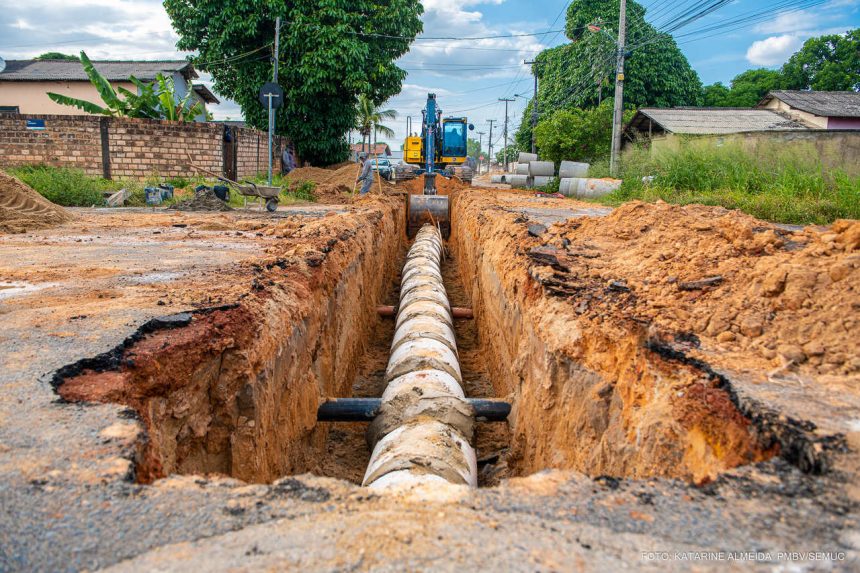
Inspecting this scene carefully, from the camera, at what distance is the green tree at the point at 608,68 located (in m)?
30.4

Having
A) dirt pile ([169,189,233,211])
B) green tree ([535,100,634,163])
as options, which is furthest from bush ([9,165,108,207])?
green tree ([535,100,634,163])

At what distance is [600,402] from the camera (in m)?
3.17

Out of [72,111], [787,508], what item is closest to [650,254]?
[787,508]

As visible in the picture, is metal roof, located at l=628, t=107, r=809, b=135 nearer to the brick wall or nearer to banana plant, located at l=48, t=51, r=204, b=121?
the brick wall

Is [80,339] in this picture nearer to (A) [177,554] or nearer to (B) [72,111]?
(A) [177,554]

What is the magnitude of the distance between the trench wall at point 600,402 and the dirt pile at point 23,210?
6395 mm

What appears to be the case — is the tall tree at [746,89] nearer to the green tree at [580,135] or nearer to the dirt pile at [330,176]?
the green tree at [580,135]

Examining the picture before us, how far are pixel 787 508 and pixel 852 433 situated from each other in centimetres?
48

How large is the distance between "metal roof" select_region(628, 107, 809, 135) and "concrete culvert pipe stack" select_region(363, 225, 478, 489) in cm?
1668

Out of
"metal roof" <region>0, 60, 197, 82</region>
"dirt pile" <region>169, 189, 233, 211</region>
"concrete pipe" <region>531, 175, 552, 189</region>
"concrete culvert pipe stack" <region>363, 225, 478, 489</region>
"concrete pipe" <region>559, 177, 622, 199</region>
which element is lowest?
"concrete culvert pipe stack" <region>363, 225, 478, 489</region>

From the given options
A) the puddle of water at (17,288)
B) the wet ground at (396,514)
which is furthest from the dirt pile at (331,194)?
the wet ground at (396,514)

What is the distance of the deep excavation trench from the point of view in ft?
7.93

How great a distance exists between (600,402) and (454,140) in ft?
69.3

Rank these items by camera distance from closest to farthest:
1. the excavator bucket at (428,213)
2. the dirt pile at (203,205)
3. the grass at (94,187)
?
1. the dirt pile at (203,205)
2. the grass at (94,187)
3. the excavator bucket at (428,213)
